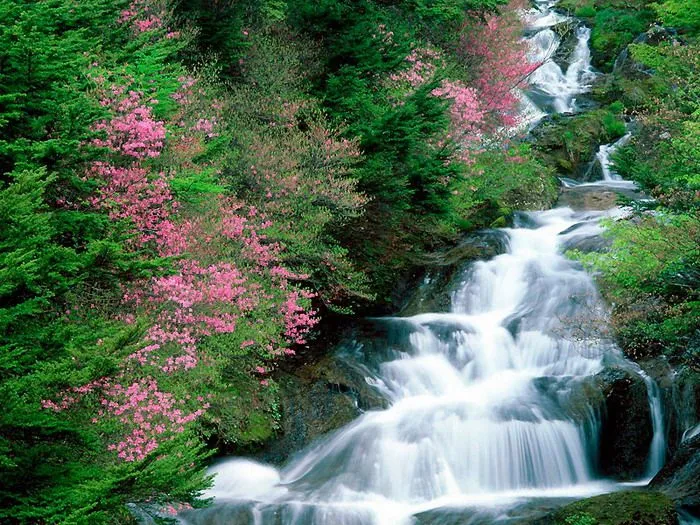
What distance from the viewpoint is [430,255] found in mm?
19516

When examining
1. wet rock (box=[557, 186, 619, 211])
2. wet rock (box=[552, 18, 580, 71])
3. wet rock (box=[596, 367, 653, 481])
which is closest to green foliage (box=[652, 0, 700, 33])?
wet rock (box=[557, 186, 619, 211])

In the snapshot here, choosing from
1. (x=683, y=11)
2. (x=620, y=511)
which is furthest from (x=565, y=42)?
(x=620, y=511)

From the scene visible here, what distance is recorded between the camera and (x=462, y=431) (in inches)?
527

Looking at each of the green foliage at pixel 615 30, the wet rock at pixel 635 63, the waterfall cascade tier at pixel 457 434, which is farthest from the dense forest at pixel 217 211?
the green foliage at pixel 615 30

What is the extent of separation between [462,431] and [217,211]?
6.20 metres

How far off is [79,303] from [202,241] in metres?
2.74

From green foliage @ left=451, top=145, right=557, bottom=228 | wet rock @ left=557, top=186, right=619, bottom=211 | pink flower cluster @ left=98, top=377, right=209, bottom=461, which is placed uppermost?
green foliage @ left=451, top=145, right=557, bottom=228

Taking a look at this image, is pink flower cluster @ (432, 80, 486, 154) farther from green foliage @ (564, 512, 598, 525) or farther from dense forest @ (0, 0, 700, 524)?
green foliage @ (564, 512, 598, 525)

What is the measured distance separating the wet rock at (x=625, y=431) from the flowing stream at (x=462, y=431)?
182 millimetres

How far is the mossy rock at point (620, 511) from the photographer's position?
31.7 ft

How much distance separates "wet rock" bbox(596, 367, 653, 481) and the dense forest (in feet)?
3.34

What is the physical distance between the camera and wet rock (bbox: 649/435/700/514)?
10.4m

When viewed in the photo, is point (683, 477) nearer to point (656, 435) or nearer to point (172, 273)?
point (656, 435)

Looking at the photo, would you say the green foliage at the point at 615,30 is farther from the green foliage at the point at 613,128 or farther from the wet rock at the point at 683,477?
the wet rock at the point at 683,477
